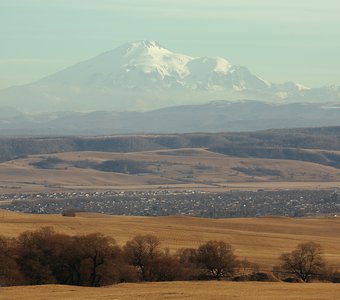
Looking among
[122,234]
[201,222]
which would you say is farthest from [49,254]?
[201,222]

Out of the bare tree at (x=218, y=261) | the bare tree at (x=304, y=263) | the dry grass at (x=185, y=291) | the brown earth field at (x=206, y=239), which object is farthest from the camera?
the bare tree at (x=304, y=263)

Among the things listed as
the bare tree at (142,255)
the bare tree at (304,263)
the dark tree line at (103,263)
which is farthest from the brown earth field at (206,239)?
the bare tree at (142,255)

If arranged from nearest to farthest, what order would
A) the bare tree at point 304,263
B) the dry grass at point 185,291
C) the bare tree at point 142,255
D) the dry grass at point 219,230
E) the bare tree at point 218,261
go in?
the dry grass at point 185,291 < the bare tree at point 142,255 < the bare tree at point 218,261 < the bare tree at point 304,263 < the dry grass at point 219,230

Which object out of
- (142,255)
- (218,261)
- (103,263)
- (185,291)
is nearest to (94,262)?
(103,263)

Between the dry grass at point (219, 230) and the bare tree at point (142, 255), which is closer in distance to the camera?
the bare tree at point (142, 255)

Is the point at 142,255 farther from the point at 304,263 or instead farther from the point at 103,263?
the point at 304,263

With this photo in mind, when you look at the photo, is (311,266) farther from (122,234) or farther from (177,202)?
(177,202)

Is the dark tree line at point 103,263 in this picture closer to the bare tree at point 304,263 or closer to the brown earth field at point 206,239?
the bare tree at point 304,263
